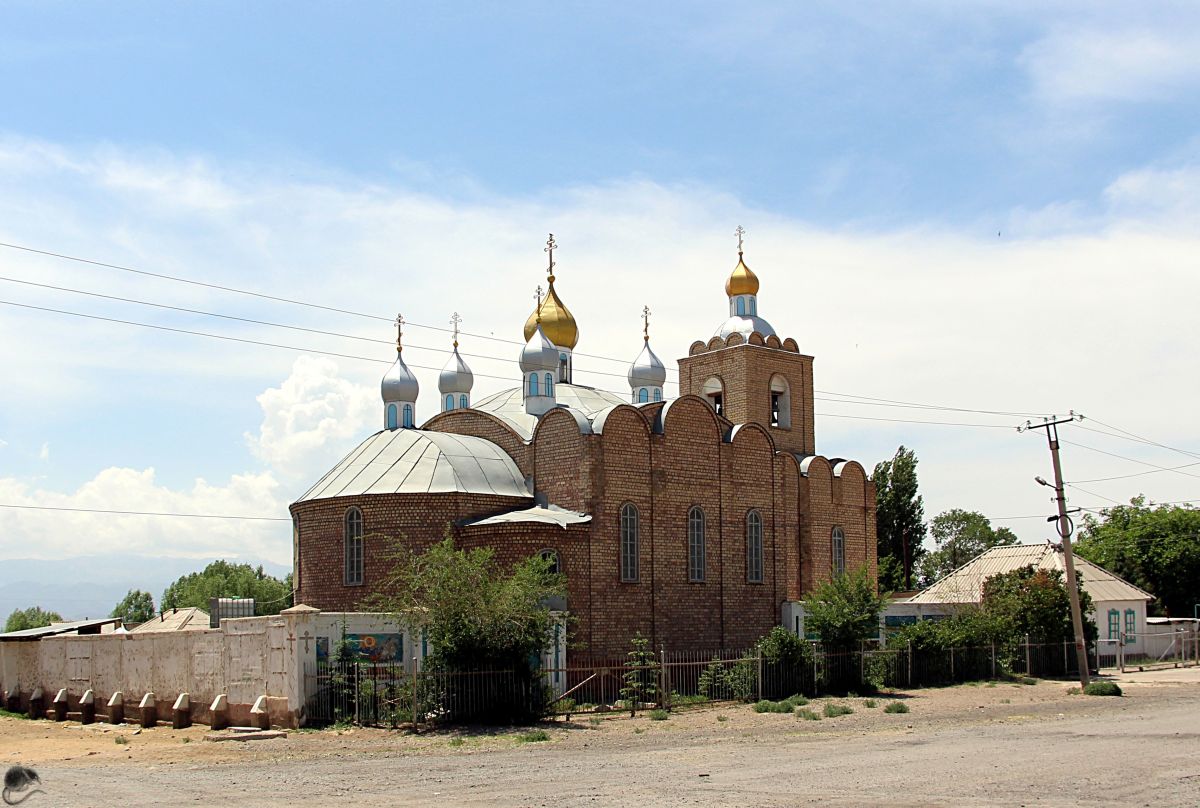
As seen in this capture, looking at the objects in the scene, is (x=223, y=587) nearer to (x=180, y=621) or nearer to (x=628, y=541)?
(x=180, y=621)

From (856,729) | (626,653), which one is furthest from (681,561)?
(856,729)

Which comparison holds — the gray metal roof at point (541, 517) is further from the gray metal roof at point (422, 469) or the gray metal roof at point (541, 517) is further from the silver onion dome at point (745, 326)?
the silver onion dome at point (745, 326)

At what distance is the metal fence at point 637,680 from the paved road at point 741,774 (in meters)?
2.83

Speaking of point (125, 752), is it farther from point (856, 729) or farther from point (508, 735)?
point (856, 729)

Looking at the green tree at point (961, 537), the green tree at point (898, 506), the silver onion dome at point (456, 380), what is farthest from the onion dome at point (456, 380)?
the green tree at point (961, 537)

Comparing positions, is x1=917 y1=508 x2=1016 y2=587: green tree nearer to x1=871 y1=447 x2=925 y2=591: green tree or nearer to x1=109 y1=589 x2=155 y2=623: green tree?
x1=871 y1=447 x2=925 y2=591: green tree

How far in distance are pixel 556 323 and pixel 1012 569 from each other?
1948 centimetres

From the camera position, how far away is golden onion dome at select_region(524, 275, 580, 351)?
130ft

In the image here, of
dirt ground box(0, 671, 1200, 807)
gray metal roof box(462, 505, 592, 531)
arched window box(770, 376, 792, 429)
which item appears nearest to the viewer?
dirt ground box(0, 671, 1200, 807)

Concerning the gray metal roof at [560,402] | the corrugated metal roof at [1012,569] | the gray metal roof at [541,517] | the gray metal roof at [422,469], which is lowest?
the corrugated metal roof at [1012,569]

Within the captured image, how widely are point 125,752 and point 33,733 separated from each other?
6504mm

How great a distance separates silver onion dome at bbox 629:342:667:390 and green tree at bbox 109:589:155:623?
46.6 metres

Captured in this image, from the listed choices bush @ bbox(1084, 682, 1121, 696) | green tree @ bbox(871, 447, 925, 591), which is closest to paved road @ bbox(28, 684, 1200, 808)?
bush @ bbox(1084, 682, 1121, 696)

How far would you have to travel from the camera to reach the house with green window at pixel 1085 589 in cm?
→ 4619
